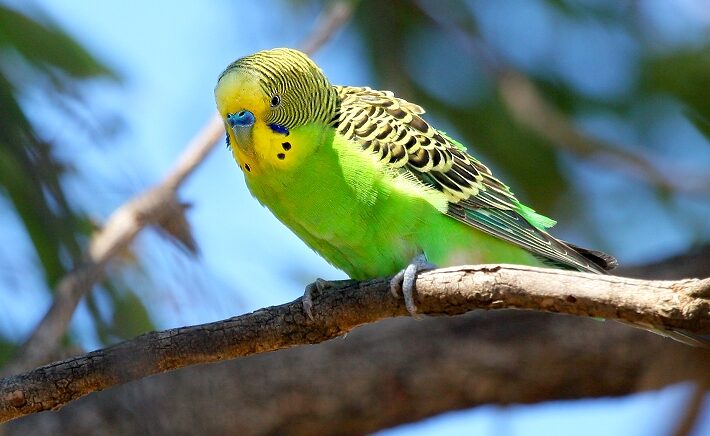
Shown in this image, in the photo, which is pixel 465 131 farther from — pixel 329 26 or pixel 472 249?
pixel 472 249

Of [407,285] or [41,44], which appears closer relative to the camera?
[407,285]

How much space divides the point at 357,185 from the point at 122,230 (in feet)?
5.27

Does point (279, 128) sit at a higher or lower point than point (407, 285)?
higher

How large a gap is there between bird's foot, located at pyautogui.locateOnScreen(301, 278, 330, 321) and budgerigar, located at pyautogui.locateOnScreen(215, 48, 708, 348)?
10.8 inches

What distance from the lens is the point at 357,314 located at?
3.93 meters

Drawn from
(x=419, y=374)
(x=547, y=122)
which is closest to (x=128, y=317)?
(x=419, y=374)

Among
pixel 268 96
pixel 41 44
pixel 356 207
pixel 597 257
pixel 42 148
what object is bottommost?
pixel 42 148

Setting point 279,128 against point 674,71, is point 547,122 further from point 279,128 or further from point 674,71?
point 279,128

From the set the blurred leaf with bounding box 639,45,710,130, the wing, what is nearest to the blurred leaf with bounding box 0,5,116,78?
the wing

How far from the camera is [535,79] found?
782 cm

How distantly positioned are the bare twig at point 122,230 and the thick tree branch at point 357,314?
1.76ft

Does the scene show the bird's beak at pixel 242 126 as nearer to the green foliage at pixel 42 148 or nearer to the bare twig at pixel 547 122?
the green foliage at pixel 42 148

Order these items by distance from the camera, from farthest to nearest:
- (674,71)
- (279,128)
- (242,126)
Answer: (674,71), (279,128), (242,126)

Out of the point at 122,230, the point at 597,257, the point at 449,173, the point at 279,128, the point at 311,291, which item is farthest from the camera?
the point at 122,230
